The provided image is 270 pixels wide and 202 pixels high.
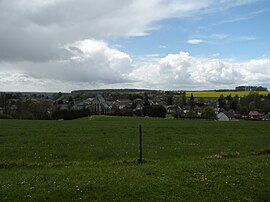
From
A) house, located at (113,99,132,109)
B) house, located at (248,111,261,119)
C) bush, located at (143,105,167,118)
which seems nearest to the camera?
bush, located at (143,105,167,118)

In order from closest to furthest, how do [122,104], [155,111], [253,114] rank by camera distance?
[155,111] < [253,114] < [122,104]

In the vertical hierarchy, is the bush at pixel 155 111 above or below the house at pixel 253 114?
above

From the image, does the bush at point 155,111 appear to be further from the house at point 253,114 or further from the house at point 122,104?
the house at point 253,114

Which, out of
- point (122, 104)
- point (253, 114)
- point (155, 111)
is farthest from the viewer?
point (122, 104)

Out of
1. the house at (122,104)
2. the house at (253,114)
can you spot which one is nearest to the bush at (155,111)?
the house at (122,104)

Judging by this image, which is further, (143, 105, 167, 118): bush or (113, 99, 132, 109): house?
Answer: (113, 99, 132, 109): house

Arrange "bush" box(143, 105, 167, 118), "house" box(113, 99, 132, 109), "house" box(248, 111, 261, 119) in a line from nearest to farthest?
"bush" box(143, 105, 167, 118), "house" box(248, 111, 261, 119), "house" box(113, 99, 132, 109)

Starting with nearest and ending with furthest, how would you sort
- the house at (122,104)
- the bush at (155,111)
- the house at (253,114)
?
the bush at (155,111)
the house at (253,114)
the house at (122,104)

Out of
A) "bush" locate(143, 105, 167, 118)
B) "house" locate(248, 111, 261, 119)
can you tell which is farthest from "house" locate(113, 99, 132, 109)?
"house" locate(248, 111, 261, 119)

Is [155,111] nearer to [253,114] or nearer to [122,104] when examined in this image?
[253,114]

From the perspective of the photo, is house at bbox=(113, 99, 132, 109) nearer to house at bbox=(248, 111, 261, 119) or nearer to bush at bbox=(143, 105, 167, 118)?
bush at bbox=(143, 105, 167, 118)

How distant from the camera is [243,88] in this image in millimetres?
167000

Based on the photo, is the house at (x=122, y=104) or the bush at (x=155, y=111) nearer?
the bush at (x=155, y=111)

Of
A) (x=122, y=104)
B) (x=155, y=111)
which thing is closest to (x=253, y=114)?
(x=155, y=111)
